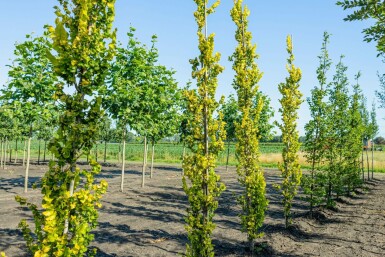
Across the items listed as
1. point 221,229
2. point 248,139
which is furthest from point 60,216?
point 221,229

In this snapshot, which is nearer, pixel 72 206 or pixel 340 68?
pixel 72 206

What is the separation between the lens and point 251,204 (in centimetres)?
905

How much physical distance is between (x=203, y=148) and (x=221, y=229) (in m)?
5.05

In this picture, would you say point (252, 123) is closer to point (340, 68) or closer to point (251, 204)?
point (251, 204)

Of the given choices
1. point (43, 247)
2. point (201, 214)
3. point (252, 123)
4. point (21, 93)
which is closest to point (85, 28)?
point (43, 247)

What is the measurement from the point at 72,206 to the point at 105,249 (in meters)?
5.12

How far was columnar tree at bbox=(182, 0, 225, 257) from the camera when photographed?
21.3ft

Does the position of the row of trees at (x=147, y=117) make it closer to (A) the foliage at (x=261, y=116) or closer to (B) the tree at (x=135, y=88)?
(B) the tree at (x=135, y=88)

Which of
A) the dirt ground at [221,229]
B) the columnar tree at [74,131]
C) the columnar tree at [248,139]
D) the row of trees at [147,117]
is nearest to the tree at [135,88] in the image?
the row of trees at [147,117]

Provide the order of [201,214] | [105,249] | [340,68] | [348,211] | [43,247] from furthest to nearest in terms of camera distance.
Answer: [340,68] < [348,211] < [105,249] < [201,214] < [43,247]

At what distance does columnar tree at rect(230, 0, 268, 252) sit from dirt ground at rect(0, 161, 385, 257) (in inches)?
40.8

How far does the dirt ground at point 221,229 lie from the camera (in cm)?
861

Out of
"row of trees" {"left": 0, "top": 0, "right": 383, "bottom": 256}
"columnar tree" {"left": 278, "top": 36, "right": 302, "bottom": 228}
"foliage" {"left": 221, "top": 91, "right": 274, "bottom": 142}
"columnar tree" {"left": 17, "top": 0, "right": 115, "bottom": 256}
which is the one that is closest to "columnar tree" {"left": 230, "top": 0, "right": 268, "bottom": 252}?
"row of trees" {"left": 0, "top": 0, "right": 383, "bottom": 256}

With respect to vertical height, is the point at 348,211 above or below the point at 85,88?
below
